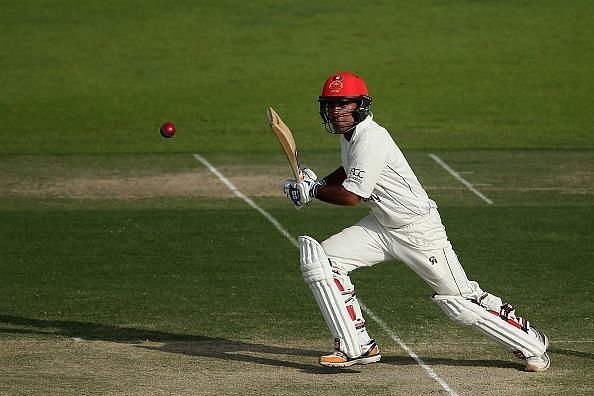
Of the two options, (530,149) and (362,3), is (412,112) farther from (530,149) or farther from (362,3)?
(362,3)

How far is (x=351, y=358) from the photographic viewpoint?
891cm

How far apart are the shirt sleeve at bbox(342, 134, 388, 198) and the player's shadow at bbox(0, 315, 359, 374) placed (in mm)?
1296

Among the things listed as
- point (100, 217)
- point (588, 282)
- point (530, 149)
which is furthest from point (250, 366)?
point (530, 149)

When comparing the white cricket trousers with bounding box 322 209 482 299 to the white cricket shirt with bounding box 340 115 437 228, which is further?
the white cricket trousers with bounding box 322 209 482 299

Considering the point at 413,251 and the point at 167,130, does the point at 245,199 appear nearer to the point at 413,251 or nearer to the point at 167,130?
the point at 167,130

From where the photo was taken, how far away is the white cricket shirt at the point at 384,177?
8.88 m

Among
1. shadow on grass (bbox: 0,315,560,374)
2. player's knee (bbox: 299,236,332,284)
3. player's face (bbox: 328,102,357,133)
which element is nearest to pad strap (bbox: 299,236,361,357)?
player's knee (bbox: 299,236,332,284)

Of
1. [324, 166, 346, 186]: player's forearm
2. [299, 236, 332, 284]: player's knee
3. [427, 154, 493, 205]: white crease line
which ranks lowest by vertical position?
[427, 154, 493, 205]: white crease line

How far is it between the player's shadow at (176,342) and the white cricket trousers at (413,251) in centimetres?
80

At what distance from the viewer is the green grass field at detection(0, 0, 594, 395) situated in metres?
9.41

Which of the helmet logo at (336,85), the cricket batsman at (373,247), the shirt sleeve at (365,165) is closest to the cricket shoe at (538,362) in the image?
the cricket batsman at (373,247)

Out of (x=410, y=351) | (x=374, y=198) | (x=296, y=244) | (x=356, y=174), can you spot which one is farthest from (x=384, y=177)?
(x=296, y=244)

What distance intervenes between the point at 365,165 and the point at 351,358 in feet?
4.33

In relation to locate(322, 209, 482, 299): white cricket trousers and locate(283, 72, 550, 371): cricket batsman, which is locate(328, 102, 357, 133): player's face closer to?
locate(283, 72, 550, 371): cricket batsman
